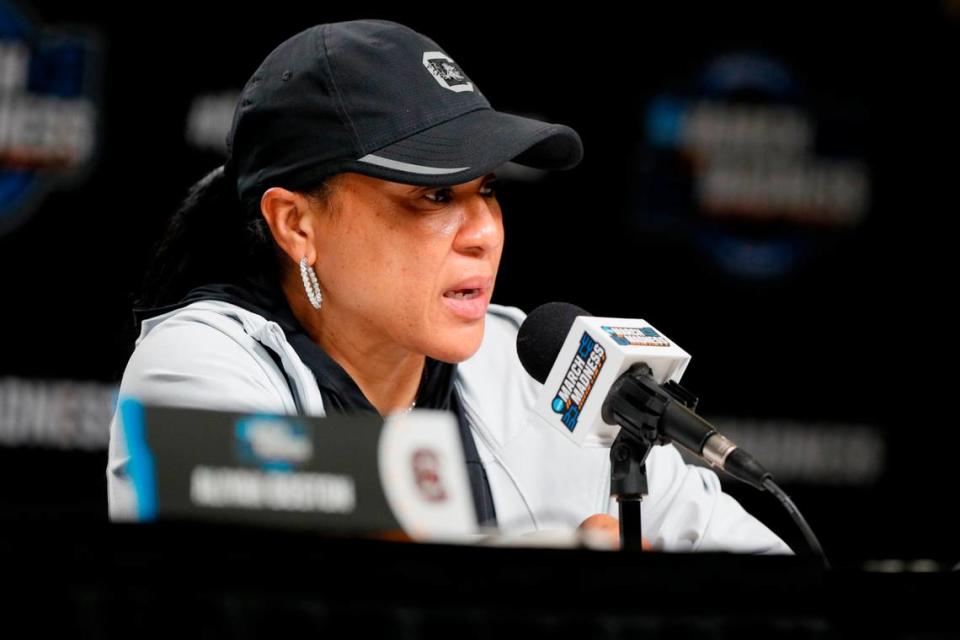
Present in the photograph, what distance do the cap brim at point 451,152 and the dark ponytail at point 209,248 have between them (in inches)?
9.6

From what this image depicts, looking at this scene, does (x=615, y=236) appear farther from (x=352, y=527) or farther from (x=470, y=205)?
(x=352, y=527)

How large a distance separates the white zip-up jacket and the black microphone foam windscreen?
25 centimetres

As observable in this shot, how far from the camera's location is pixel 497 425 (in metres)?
1.87

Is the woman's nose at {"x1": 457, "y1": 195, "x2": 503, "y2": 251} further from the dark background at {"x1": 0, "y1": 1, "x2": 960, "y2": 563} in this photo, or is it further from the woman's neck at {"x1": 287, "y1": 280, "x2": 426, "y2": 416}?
the dark background at {"x1": 0, "y1": 1, "x2": 960, "y2": 563}

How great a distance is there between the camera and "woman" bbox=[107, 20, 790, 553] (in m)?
1.67

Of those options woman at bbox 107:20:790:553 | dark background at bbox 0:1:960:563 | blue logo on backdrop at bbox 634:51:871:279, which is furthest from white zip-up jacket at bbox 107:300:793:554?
blue logo on backdrop at bbox 634:51:871:279

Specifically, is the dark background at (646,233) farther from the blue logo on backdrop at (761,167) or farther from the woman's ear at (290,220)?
the woman's ear at (290,220)

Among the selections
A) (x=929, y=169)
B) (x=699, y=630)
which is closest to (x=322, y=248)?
(x=699, y=630)

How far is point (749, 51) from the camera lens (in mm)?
3488

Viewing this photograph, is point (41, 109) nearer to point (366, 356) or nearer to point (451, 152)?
point (366, 356)

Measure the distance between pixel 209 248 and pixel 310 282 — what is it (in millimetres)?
178

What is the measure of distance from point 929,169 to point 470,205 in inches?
85.1

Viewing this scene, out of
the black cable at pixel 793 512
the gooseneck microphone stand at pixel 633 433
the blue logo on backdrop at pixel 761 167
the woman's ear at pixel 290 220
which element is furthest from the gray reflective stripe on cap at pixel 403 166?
the blue logo on backdrop at pixel 761 167

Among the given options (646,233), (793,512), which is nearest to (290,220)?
(793,512)
